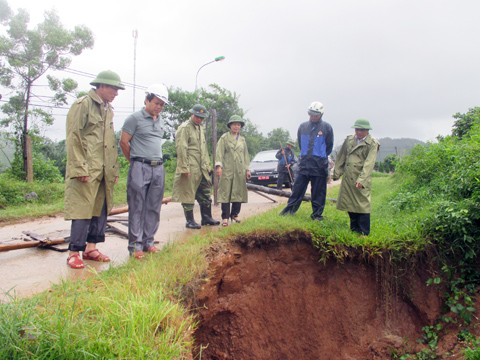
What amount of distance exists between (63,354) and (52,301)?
79cm

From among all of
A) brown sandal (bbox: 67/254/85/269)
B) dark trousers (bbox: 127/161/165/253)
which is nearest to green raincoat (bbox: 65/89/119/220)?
dark trousers (bbox: 127/161/165/253)

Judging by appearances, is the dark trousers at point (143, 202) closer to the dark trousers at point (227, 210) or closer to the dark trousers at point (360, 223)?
the dark trousers at point (227, 210)

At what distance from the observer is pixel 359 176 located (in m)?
4.86

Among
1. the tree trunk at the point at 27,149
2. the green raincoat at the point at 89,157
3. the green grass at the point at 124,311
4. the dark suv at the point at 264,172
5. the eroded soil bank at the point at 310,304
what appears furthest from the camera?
the dark suv at the point at 264,172

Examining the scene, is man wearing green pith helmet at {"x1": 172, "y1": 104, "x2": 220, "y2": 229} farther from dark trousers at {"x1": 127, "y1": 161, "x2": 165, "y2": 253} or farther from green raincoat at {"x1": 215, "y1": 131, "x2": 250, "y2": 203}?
dark trousers at {"x1": 127, "y1": 161, "x2": 165, "y2": 253}

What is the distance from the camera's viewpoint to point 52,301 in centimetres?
262

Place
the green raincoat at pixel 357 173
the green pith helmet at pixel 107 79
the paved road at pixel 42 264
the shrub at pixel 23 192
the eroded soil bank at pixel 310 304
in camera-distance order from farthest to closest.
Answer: the shrub at pixel 23 192
the green raincoat at pixel 357 173
the eroded soil bank at pixel 310 304
the green pith helmet at pixel 107 79
the paved road at pixel 42 264

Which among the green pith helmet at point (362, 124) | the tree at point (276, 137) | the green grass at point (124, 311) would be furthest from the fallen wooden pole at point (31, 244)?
the tree at point (276, 137)

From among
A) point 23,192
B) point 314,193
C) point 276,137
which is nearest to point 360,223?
point 314,193

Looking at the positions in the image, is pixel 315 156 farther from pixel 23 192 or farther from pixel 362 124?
pixel 23 192

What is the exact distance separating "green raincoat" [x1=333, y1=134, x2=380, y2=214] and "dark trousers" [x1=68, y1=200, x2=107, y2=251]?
127 inches

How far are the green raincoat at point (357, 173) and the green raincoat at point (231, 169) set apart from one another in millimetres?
1552

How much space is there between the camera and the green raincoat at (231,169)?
5.70 meters

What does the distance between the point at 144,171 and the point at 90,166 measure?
0.61m
